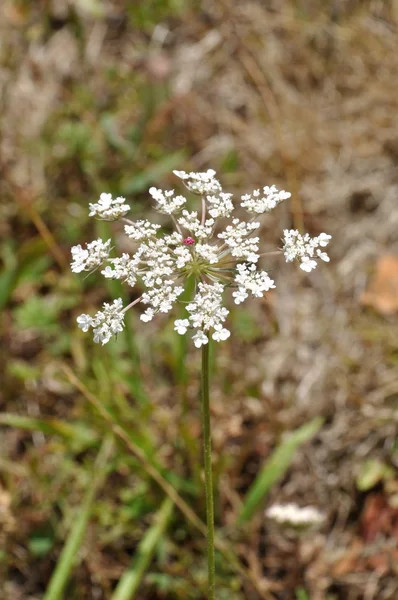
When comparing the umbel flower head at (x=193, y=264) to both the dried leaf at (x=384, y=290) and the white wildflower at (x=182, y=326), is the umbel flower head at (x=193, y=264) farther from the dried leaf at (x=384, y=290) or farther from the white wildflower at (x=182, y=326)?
the dried leaf at (x=384, y=290)

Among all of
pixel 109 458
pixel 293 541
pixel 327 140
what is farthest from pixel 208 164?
pixel 293 541

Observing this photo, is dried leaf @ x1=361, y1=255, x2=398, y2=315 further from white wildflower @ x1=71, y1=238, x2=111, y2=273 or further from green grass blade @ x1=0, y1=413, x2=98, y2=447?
white wildflower @ x1=71, y1=238, x2=111, y2=273

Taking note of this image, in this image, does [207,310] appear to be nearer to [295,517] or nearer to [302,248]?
[302,248]

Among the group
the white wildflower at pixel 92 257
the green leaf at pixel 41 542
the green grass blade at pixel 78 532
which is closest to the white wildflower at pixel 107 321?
the white wildflower at pixel 92 257

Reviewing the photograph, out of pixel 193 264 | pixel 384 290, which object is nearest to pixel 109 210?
pixel 193 264

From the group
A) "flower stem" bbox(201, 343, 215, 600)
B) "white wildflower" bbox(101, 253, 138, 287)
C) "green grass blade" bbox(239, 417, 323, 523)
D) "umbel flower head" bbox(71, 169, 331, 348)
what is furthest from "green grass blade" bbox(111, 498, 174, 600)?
"white wildflower" bbox(101, 253, 138, 287)

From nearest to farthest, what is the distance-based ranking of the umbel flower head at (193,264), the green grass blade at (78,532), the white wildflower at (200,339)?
the white wildflower at (200,339), the umbel flower head at (193,264), the green grass blade at (78,532)

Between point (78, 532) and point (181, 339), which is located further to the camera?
point (181, 339)
